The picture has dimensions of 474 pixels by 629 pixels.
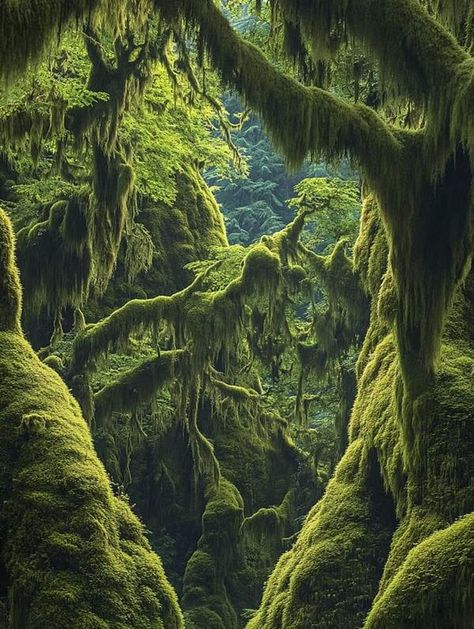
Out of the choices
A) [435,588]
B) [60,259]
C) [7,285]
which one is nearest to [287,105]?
[7,285]

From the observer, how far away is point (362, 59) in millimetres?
17516

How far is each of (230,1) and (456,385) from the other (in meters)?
14.6

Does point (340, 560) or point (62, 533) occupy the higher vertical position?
point (62, 533)

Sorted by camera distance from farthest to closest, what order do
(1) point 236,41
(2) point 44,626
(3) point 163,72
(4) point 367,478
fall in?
(3) point 163,72
(4) point 367,478
(1) point 236,41
(2) point 44,626

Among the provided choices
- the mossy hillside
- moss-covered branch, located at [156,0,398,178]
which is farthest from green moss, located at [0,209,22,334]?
the mossy hillside

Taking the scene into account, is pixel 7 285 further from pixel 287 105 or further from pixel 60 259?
pixel 60 259

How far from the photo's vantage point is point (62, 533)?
10.1 meters

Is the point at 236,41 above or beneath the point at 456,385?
above

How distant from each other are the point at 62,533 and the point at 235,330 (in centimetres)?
1171

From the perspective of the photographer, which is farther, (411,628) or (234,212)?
(234,212)

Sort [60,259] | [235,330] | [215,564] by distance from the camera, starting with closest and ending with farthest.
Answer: [60,259] < [235,330] < [215,564]

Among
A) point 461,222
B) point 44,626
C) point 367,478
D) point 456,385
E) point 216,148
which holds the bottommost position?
point 44,626

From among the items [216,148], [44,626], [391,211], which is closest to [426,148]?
[391,211]

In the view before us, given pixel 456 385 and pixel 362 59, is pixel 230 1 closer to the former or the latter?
pixel 362 59
